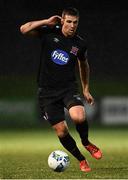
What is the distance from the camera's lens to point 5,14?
2133 cm

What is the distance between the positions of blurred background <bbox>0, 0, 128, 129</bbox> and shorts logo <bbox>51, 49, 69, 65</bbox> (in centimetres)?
1041

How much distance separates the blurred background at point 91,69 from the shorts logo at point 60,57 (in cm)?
1041

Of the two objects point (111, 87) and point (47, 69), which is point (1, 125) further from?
point (47, 69)

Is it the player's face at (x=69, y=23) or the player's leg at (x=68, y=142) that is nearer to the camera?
the player's face at (x=69, y=23)

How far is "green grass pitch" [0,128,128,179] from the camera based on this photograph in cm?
859

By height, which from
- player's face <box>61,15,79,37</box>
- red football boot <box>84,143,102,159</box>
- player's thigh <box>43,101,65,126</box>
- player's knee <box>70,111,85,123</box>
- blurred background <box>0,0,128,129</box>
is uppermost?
player's face <box>61,15,79,37</box>

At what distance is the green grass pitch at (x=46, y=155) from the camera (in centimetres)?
859

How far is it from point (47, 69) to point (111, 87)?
1102cm

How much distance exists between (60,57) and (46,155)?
3.66m

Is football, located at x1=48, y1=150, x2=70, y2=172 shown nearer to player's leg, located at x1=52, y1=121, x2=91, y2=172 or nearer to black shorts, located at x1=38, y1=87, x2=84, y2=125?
player's leg, located at x1=52, y1=121, x2=91, y2=172

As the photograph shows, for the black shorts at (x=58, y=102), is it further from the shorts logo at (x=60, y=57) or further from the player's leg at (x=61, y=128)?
the shorts logo at (x=60, y=57)

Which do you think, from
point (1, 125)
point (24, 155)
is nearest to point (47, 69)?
point (24, 155)

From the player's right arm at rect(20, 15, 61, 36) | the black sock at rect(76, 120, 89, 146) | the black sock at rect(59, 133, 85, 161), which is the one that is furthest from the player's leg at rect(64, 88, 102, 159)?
the player's right arm at rect(20, 15, 61, 36)

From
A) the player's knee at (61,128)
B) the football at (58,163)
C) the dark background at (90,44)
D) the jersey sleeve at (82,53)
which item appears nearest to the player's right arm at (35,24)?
Answer: the jersey sleeve at (82,53)
